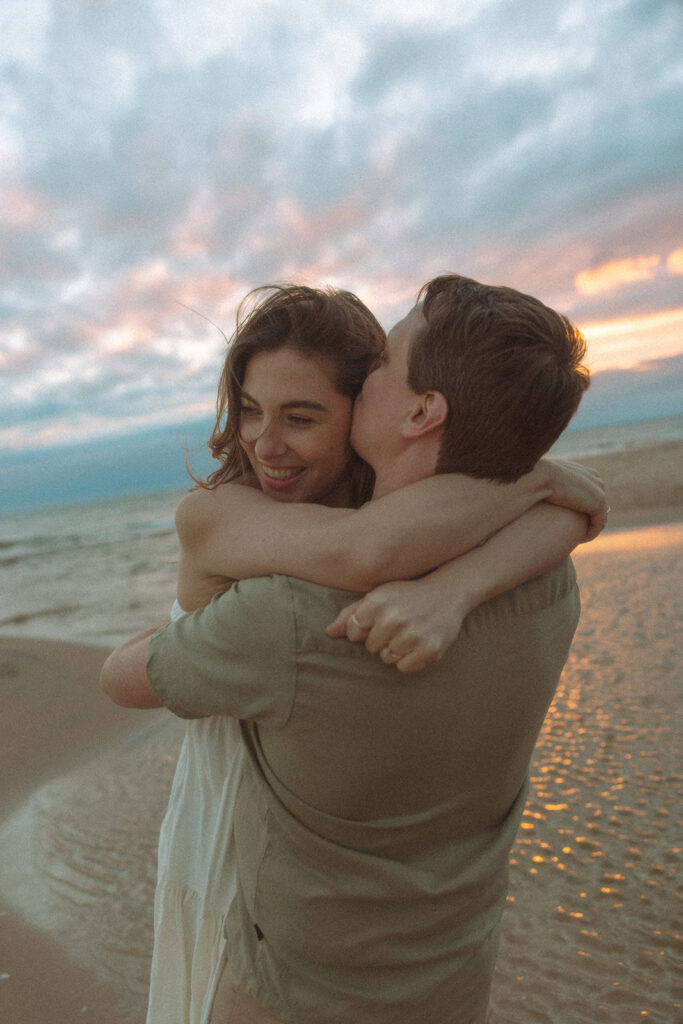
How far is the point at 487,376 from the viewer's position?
1.19m

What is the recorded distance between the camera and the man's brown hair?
3.89ft

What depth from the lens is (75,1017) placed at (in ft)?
9.13

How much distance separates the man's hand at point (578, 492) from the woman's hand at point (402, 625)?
1.33 feet

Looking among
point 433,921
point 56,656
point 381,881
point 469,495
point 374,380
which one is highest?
point 374,380

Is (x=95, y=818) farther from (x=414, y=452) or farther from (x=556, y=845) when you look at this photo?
(x=414, y=452)

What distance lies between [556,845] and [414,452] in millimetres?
2724

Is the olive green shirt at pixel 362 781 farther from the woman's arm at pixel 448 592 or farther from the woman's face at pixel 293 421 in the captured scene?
the woman's face at pixel 293 421

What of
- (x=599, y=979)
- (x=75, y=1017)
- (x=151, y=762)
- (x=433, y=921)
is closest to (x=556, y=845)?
(x=599, y=979)

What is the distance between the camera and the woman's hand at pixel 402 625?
1061mm

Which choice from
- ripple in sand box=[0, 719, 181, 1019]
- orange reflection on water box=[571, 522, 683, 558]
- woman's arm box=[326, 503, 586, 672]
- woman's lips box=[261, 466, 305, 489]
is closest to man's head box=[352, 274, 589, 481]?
woman's arm box=[326, 503, 586, 672]

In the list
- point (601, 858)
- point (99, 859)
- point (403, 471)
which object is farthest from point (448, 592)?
point (99, 859)

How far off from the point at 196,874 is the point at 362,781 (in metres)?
0.60

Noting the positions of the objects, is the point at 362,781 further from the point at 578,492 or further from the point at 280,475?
the point at 280,475

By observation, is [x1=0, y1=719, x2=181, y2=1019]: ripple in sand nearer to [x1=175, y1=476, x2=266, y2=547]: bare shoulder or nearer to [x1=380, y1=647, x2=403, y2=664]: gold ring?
[x1=175, y1=476, x2=266, y2=547]: bare shoulder
